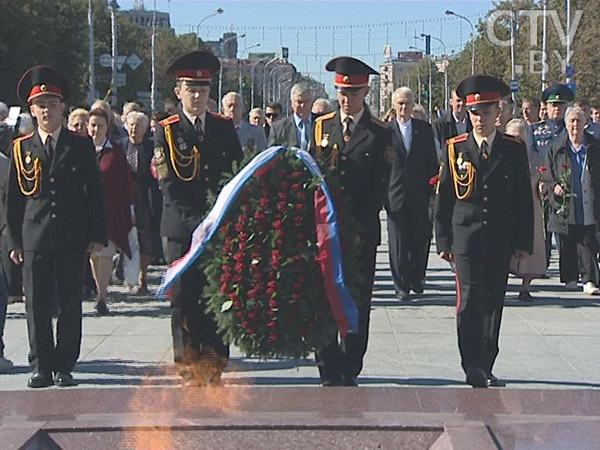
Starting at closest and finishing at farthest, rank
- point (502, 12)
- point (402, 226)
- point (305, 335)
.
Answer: point (305, 335) → point (402, 226) → point (502, 12)

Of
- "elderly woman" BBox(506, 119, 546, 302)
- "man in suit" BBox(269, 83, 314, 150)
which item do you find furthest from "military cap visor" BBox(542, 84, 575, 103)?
"man in suit" BBox(269, 83, 314, 150)

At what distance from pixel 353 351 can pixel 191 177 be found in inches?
60.3

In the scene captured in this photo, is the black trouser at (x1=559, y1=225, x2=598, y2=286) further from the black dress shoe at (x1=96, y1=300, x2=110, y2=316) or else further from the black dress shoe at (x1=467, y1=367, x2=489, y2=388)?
the black dress shoe at (x1=467, y1=367, x2=489, y2=388)

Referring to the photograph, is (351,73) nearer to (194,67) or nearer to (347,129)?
(347,129)

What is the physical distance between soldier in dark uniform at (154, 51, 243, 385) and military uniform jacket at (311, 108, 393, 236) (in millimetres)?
626

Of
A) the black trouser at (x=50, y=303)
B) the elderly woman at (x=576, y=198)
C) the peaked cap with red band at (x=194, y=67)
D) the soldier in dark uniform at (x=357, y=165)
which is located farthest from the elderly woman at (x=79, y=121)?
the elderly woman at (x=576, y=198)

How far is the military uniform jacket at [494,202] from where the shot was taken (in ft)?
26.0

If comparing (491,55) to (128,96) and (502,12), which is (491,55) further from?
(128,96)

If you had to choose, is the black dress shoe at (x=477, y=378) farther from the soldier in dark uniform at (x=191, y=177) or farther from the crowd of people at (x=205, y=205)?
the soldier in dark uniform at (x=191, y=177)

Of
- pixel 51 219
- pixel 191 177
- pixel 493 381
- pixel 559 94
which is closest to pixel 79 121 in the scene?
pixel 51 219

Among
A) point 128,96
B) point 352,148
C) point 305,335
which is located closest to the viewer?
point 305,335

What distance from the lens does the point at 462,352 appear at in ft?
26.5

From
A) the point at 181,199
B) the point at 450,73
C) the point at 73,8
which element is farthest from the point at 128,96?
the point at 181,199

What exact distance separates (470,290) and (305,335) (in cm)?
166
